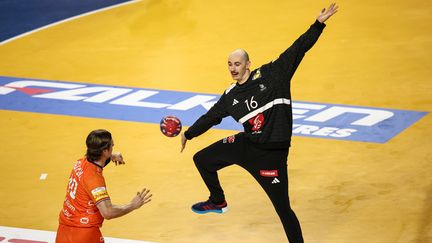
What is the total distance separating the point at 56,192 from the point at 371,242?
4.84 meters

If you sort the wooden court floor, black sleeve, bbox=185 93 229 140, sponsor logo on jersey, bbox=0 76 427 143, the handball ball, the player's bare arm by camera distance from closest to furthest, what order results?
1. the player's bare arm
2. black sleeve, bbox=185 93 229 140
3. the handball ball
4. the wooden court floor
5. sponsor logo on jersey, bbox=0 76 427 143

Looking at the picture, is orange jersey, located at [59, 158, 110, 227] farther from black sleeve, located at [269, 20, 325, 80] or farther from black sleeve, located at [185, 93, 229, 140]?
black sleeve, located at [269, 20, 325, 80]

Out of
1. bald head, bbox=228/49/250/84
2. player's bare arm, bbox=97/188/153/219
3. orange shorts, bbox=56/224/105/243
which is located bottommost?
orange shorts, bbox=56/224/105/243

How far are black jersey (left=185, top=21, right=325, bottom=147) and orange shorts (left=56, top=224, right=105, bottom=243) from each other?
236 cm

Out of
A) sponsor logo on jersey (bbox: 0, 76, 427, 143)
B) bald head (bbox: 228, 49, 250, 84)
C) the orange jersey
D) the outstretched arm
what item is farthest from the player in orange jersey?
sponsor logo on jersey (bbox: 0, 76, 427, 143)

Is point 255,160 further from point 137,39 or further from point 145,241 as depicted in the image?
point 137,39

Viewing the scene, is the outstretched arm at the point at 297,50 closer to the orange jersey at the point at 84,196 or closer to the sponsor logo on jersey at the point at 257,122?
the sponsor logo on jersey at the point at 257,122

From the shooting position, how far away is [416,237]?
1250 cm

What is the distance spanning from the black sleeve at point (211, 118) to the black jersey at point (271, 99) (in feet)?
0.89

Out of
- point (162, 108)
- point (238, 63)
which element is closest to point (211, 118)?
point (238, 63)

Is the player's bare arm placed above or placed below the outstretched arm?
below

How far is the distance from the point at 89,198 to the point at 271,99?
2559 mm

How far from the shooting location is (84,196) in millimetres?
10266

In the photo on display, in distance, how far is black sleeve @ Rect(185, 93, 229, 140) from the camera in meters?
11.8
